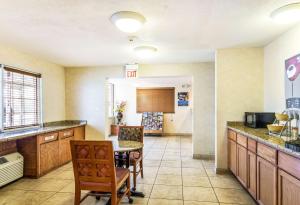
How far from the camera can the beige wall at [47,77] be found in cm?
366

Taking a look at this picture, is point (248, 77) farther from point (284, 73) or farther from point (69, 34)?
point (69, 34)

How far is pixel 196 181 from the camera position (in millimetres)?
3359

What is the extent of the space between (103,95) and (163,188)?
3.03 metres

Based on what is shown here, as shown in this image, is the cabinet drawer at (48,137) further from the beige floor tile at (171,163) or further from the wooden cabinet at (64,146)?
the beige floor tile at (171,163)

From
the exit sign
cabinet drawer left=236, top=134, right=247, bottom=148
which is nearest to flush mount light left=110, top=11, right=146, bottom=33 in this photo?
cabinet drawer left=236, top=134, right=247, bottom=148

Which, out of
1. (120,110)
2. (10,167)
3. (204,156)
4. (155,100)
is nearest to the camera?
(10,167)

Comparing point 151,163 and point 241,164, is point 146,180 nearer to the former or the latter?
point 151,163

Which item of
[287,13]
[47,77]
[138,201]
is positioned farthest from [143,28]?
[47,77]

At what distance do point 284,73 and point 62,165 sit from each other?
14.7 feet

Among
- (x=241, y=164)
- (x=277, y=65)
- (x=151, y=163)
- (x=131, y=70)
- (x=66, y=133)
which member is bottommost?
(x=151, y=163)

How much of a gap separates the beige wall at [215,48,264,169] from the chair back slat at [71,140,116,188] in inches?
95.0

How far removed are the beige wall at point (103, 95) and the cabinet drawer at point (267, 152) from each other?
95.0 inches

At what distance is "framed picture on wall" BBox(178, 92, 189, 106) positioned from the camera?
8555mm

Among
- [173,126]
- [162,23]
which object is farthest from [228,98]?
[173,126]
